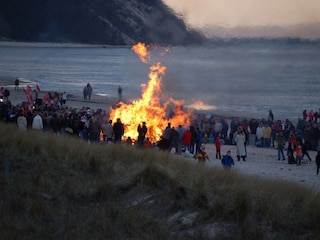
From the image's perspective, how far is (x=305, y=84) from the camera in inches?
3413

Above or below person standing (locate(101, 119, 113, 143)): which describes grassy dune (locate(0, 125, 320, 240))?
below

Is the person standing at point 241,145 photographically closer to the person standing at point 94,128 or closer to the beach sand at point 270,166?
the beach sand at point 270,166

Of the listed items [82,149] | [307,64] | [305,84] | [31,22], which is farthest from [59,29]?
[82,149]

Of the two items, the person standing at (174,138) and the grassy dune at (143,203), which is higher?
the person standing at (174,138)

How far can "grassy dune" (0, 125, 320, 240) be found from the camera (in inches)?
380

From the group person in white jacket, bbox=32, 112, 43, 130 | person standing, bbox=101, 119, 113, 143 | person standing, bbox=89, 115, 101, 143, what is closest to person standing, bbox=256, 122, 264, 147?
person standing, bbox=101, 119, 113, 143

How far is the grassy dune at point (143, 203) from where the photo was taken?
966 centimetres

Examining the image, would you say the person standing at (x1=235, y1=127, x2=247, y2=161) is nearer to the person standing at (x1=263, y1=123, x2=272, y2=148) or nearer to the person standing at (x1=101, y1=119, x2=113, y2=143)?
the person standing at (x1=101, y1=119, x2=113, y2=143)

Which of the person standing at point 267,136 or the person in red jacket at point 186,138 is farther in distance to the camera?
the person standing at point 267,136

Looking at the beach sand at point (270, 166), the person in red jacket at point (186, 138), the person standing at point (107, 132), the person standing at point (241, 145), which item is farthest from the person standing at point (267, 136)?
the person standing at point (107, 132)

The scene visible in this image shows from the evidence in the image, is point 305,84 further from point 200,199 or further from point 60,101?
point 200,199

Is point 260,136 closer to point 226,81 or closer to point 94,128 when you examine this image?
point 94,128

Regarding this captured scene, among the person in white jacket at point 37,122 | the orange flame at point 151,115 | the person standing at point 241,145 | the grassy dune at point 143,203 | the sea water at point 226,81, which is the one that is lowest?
the grassy dune at point 143,203

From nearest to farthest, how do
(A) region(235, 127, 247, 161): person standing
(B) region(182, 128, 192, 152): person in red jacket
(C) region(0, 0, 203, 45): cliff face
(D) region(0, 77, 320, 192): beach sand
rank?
(D) region(0, 77, 320, 192): beach sand < (B) region(182, 128, 192, 152): person in red jacket < (A) region(235, 127, 247, 161): person standing < (C) region(0, 0, 203, 45): cliff face
